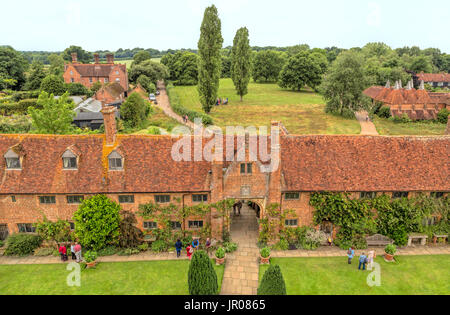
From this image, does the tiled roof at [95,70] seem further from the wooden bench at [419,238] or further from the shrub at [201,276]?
the wooden bench at [419,238]

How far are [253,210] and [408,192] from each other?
14062 millimetres

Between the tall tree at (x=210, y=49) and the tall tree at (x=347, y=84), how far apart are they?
2863 cm

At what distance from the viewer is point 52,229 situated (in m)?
23.9

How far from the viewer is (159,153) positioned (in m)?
25.4

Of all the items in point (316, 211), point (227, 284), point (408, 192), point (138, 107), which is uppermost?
point (138, 107)

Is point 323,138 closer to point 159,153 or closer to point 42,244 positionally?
point 159,153

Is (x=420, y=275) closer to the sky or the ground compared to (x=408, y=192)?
closer to the ground

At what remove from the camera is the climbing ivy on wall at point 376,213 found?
23.8 metres

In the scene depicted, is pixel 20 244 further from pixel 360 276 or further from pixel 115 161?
pixel 360 276

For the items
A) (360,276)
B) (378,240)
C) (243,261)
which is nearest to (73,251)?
(243,261)

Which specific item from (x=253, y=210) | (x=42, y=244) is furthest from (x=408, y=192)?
(x=42, y=244)

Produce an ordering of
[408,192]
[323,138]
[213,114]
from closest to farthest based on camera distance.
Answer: [408,192]
[323,138]
[213,114]

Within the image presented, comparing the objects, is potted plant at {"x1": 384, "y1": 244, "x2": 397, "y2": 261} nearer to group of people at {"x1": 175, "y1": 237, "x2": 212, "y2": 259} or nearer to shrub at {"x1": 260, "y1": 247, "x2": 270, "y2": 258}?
shrub at {"x1": 260, "y1": 247, "x2": 270, "y2": 258}

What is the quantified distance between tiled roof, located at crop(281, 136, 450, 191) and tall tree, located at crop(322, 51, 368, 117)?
1861 inches
